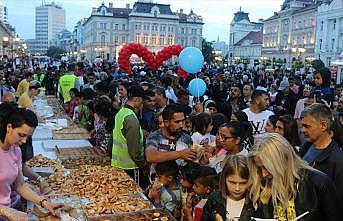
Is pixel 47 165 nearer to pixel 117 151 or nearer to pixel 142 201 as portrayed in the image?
pixel 117 151

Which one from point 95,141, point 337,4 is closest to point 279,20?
point 337,4

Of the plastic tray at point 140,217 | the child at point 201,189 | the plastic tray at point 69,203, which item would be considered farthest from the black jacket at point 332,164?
the plastic tray at point 69,203

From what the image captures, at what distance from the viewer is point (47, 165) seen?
16.6ft

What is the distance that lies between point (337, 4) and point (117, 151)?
64205mm

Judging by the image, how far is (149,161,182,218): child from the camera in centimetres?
378

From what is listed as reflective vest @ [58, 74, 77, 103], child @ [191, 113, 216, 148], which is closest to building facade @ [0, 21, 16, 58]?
reflective vest @ [58, 74, 77, 103]

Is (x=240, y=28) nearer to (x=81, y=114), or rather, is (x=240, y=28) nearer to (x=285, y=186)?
(x=81, y=114)

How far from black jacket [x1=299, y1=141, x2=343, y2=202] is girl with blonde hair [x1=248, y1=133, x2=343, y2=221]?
1.64 feet

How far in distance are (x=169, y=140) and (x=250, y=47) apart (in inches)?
3978

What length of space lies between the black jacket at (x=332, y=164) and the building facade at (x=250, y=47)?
94484 mm

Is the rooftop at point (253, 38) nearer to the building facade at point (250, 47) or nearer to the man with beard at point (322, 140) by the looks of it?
the building facade at point (250, 47)

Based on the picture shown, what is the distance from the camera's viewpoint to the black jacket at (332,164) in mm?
3002

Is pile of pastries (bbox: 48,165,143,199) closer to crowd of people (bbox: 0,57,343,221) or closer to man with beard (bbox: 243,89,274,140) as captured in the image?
crowd of people (bbox: 0,57,343,221)

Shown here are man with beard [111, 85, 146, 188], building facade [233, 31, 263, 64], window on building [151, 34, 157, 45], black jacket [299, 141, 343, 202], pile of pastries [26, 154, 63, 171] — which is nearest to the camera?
black jacket [299, 141, 343, 202]
